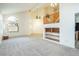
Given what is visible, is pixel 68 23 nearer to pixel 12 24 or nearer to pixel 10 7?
pixel 10 7

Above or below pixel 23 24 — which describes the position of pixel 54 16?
above

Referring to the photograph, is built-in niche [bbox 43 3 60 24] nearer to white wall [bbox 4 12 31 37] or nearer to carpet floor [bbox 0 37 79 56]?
carpet floor [bbox 0 37 79 56]

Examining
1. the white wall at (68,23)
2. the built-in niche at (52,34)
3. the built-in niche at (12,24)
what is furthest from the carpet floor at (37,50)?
the built-in niche at (12,24)

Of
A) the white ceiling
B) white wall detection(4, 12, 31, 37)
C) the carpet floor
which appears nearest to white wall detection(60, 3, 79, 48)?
the carpet floor

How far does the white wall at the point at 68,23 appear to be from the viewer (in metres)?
5.66

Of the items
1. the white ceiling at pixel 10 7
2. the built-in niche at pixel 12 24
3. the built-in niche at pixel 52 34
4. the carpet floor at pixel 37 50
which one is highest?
the white ceiling at pixel 10 7

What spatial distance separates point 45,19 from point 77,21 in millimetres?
3297

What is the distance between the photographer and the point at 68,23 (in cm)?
596

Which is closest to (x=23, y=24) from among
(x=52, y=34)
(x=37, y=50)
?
(x=52, y=34)

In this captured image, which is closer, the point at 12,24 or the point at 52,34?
the point at 52,34

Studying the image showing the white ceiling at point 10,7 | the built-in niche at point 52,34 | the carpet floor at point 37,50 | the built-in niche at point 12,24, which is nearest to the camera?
the carpet floor at point 37,50

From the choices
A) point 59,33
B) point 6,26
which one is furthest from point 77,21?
point 6,26

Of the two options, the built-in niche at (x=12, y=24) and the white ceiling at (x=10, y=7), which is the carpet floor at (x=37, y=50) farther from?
the built-in niche at (x=12, y=24)

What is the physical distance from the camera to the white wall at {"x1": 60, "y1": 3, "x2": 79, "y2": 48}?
18.6ft
